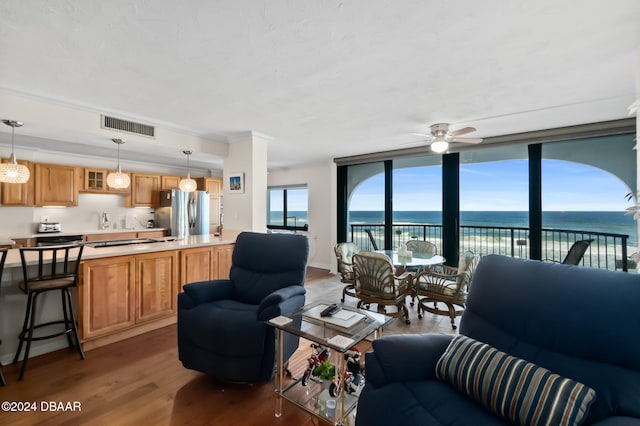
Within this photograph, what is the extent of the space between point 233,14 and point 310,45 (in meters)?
0.51

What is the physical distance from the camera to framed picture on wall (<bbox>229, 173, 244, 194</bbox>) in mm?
4145

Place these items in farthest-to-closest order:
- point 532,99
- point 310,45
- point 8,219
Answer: point 8,219, point 532,99, point 310,45

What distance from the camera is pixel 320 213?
6.55 metres

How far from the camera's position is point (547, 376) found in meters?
1.12

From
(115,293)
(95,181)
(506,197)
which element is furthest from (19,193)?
(506,197)

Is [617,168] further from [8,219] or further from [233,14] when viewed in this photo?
[8,219]

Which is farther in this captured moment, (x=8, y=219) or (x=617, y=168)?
(x=8, y=219)

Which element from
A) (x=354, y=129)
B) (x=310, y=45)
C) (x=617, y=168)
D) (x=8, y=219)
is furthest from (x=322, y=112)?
(x=8, y=219)

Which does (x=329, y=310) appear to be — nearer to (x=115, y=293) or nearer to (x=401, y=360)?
(x=401, y=360)

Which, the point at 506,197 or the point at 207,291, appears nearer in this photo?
the point at 207,291

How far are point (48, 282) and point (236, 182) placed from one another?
236 centimetres

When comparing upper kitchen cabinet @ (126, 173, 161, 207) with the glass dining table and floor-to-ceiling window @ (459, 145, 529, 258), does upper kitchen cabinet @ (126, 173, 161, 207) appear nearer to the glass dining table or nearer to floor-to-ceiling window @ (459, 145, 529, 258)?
the glass dining table

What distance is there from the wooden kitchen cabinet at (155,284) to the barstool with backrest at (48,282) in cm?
54

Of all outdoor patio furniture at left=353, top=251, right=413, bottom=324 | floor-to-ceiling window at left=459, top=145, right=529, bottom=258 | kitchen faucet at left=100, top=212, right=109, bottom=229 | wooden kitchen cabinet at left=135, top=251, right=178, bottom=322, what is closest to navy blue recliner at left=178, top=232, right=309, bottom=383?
outdoor patio furniture at left=353, top=251, right=413, bottom=324
